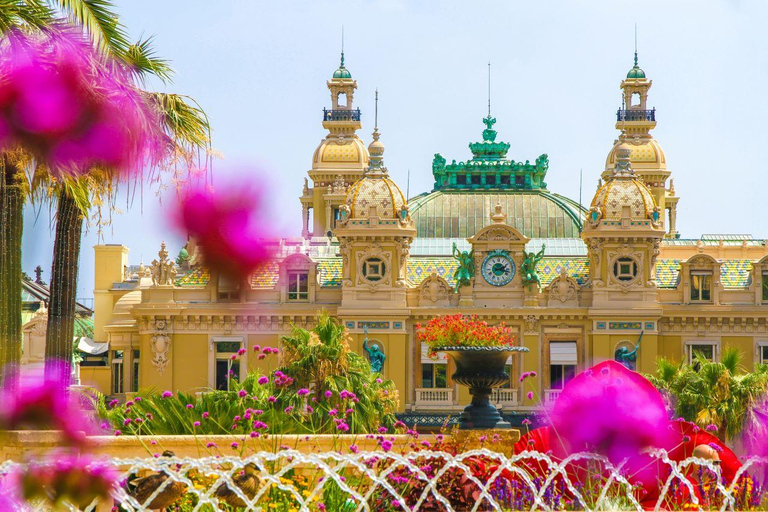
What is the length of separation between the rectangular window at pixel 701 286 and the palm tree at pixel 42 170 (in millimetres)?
40228

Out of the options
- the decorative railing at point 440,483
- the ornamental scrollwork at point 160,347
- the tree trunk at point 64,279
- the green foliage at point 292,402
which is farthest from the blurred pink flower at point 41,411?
the ornamental scrollwork at point 160,347

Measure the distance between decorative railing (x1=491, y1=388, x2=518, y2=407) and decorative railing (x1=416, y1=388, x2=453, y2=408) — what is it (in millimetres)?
1777

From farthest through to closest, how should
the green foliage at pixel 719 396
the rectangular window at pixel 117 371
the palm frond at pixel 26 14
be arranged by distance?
the rectangular window at pixel 117 371
the green foliage at pixel 719 396
the palm frond at pixel 26 14

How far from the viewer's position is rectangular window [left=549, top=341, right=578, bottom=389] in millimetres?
60312

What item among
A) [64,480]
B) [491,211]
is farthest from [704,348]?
[64,480]

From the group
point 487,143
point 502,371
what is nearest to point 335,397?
point 502,371

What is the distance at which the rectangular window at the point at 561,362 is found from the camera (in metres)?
60.3

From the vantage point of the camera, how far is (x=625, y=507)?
17844 mm

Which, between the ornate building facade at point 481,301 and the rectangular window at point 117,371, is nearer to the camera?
the ornate building facade at point 481,301

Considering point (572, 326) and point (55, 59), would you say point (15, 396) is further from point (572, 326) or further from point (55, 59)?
point (572, 326)

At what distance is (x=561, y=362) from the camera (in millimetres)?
60344

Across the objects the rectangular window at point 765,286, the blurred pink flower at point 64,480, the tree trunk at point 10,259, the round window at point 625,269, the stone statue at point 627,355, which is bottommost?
the blurred pink flower at point 64,480

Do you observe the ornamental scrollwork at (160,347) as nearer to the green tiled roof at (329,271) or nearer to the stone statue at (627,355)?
the green tiled roof at (329,271)

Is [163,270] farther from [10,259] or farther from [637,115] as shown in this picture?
[10,259]
